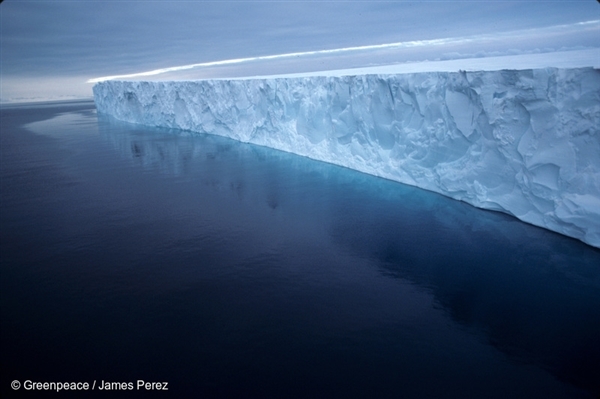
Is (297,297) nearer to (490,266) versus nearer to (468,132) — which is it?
(490,266)

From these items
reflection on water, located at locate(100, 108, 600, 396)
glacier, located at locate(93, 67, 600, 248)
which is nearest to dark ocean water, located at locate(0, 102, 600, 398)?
reflection on water, located at locate(100, 108, 600, 396)

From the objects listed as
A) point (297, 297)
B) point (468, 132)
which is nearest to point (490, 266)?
point (297, 297)

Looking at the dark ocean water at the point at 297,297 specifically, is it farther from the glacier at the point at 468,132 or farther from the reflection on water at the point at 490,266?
the glacier at the point at 468,132

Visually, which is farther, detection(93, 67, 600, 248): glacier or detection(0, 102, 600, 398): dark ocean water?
detection(93, 67, 600, 248): glacier

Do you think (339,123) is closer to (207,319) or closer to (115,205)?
(115,205)

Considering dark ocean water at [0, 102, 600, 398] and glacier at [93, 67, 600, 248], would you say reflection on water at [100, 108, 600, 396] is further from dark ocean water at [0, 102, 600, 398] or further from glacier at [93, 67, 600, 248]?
glacier at [93, 67, 600, 248]

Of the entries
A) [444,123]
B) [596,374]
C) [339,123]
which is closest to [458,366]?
[596,374]

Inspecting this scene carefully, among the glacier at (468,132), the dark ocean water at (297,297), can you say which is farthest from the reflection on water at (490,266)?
the glacier at (468,132)
